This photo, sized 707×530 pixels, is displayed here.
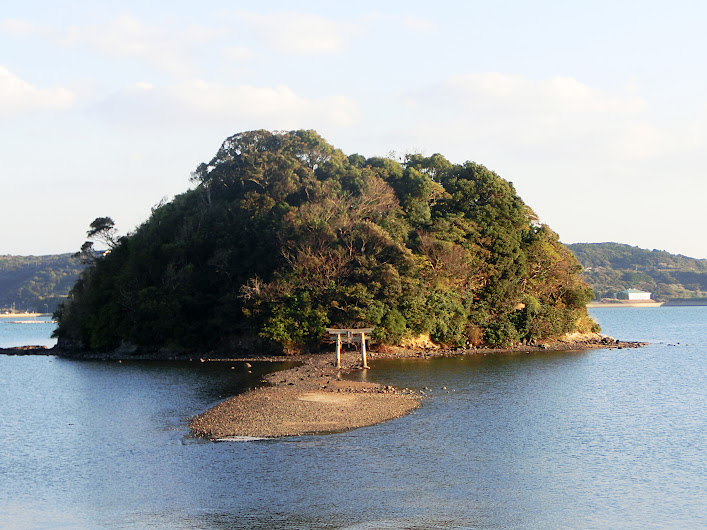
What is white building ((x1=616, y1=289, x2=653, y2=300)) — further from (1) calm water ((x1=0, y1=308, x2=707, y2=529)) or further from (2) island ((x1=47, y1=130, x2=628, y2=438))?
(1) calm water ((x1=0, y1=308, x2=707, y2=529))

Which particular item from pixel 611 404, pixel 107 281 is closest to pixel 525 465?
pixel 611 404

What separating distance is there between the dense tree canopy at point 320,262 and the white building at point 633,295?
4951 inches

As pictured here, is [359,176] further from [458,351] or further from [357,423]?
[357,423]

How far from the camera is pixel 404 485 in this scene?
2056cm

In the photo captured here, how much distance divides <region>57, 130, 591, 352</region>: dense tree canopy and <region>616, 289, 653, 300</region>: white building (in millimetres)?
125755

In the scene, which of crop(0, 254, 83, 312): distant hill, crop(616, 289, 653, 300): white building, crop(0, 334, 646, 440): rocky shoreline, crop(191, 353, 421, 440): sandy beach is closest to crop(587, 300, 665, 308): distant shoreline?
crop(616, 289, 653, 300): white building

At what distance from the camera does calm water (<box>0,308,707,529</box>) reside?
1822 cm

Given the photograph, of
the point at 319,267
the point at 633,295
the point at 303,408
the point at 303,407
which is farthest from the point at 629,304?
the point at 303,408

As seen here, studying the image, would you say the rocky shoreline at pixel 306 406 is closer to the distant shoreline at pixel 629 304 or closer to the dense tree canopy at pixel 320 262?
the dense tree canopy at pixel 320 262

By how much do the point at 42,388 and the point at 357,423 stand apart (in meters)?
26.2

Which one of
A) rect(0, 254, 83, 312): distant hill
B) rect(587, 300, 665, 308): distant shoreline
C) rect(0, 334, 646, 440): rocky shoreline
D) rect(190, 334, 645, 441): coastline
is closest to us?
rect(190, 334, 645, 441): coastline

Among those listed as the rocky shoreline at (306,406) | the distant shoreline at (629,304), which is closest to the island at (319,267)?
the rocky shoreline at (306,406)

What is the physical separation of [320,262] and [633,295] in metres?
152

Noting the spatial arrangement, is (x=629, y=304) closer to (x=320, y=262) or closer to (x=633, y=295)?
(x=633, y=295)
